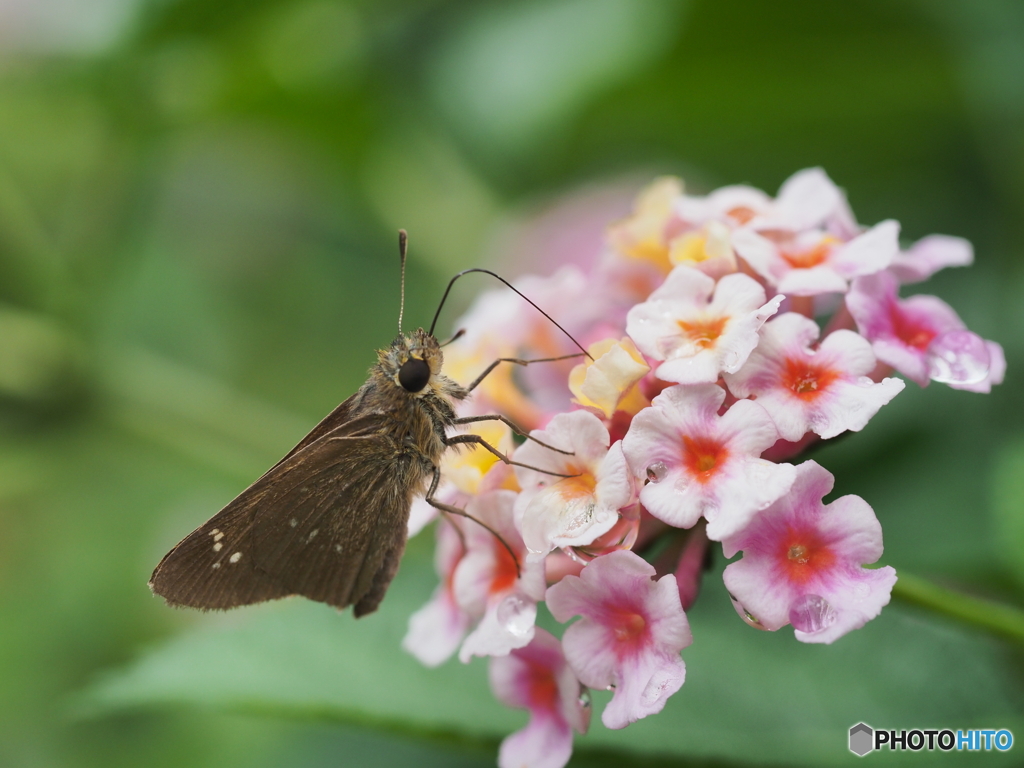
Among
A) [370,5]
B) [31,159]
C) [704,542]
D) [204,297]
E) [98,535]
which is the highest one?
[370,5]

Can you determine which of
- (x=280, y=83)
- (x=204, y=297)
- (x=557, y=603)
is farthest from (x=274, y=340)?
(x=557, y=603)

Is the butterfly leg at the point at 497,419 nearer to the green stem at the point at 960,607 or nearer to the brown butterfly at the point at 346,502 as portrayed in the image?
the brown butterfly at the point at 346,502

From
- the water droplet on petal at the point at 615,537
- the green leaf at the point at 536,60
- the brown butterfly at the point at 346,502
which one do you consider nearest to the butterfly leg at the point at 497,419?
the brown butterfly at the point at 346,502

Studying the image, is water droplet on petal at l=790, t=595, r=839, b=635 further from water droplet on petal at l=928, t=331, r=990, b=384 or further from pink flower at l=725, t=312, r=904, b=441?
water droplet on petal at l=928, t=331, r=990, b=384

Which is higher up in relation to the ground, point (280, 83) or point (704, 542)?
point (280, 83)

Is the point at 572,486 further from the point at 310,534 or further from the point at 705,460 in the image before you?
the point at 310,534

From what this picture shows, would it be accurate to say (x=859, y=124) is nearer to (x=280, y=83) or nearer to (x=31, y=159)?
(x=280, y=83)
